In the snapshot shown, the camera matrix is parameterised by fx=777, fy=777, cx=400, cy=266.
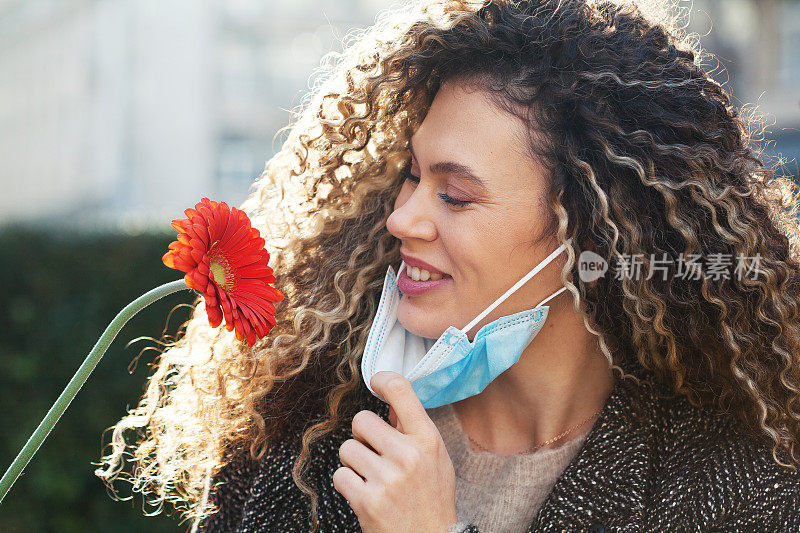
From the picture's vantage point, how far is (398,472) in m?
1.74

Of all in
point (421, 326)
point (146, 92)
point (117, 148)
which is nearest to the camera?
point (421, 326)

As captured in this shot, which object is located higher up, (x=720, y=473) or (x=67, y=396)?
(x=67, y=396)

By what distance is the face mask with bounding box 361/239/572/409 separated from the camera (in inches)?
74.8

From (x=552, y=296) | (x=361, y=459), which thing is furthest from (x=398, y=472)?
(x=552, y=296)

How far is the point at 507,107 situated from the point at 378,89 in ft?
1.31

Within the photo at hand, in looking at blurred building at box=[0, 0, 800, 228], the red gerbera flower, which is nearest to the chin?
the red gerbera flower

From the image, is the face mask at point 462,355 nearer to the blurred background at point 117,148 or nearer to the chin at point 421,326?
the chin at point 421,326

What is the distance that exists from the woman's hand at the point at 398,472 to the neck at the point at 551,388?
433 millimetres

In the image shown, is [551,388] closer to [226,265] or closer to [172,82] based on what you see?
[226,265]

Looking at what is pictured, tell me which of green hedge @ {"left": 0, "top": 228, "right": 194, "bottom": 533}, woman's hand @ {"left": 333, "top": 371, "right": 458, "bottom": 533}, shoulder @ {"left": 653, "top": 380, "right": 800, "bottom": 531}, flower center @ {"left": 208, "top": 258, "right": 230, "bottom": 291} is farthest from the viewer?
green hedge @ {"left": 0, "top": 228, "right": 194, "bottom": 533}

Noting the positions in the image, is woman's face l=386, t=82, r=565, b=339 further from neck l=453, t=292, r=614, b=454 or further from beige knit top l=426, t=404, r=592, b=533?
beige knit top l=426, t=404, r=592, b=533

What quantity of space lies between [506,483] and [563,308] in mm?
505

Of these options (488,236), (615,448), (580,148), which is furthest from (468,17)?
(615,448)

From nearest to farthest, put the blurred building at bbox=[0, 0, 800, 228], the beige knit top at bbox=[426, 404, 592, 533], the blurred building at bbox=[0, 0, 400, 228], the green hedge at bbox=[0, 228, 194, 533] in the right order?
the beige knit top at bbox=[426, 404, 592, 533] → the green hedge at bbox=[0, 228, 194, 533] → the blurred building at bbox=[0, 0, 400, 228] → the blurred building at bbox=[0, 0, 800, 228]
